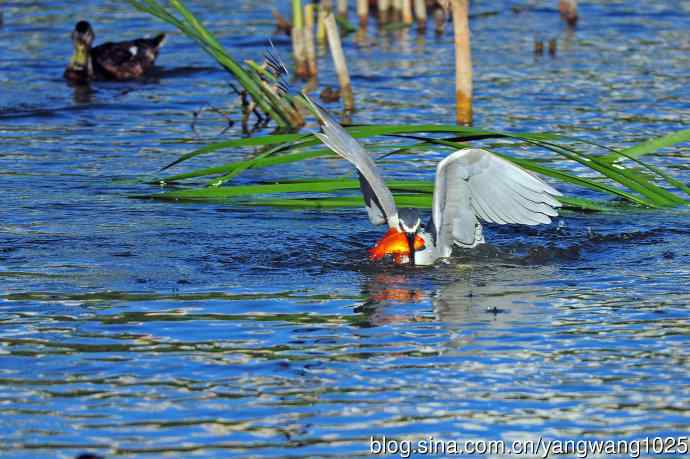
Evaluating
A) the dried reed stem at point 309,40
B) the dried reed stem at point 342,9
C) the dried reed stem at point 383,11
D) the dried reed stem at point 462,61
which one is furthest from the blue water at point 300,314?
the dried reed stem at point 383,11

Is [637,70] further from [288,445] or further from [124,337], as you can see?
[288,445]

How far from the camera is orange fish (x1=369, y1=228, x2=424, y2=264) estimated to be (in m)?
8.98

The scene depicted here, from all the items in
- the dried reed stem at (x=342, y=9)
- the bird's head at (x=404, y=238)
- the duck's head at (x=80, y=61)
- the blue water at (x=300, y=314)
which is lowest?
the blue water at (x=300, y=314)

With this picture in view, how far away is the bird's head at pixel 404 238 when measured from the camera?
29.3ft

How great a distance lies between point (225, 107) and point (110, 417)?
9.84 metres

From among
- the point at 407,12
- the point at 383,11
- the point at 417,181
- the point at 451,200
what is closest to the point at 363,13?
the point at 407,12

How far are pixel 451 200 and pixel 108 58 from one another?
9.75 metres

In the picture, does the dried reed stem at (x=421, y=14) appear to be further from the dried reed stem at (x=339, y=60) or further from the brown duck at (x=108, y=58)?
the dried reed stem at (x=339, y=60)

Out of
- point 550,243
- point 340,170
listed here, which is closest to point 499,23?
point 340,170

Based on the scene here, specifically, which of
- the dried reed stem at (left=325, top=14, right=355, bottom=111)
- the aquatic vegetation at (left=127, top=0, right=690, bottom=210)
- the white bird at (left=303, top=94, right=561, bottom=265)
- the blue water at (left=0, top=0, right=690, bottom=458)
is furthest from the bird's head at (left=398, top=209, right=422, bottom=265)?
the dried reed stem at (left=325, top=14, right=355, bottom=111)

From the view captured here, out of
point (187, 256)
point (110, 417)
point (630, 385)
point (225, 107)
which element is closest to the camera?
point (110, 417)

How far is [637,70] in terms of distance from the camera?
17234mm

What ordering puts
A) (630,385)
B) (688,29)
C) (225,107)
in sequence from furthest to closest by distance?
(688,29)
(225,107)
(630,385)

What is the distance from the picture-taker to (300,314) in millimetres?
7973
